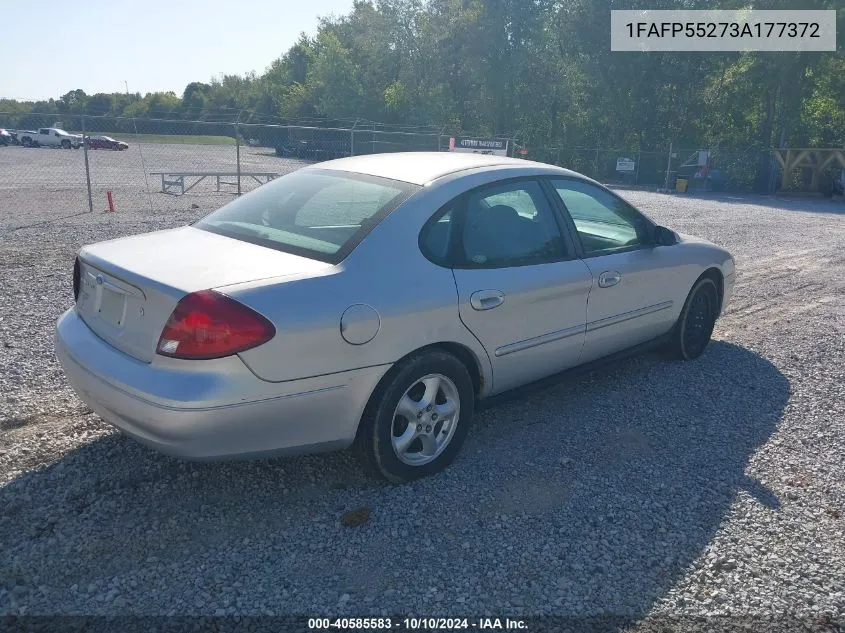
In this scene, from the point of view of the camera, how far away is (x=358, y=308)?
3172 mm

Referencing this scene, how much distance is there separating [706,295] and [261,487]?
12.8ft

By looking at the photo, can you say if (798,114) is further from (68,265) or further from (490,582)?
(490,582)

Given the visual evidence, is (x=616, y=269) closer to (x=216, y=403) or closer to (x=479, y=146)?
(x=216, y=403)

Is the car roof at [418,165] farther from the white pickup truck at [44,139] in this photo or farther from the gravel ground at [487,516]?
the white pickup truck at [44,139]

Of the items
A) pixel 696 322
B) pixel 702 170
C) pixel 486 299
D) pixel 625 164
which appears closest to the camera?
pixel 486 299

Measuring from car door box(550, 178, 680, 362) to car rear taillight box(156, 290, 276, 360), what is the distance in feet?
7.46

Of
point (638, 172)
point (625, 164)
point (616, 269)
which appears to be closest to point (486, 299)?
point (616, 269)

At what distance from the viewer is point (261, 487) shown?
11.6 ft

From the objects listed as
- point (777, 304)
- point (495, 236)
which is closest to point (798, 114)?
point (777, 304)

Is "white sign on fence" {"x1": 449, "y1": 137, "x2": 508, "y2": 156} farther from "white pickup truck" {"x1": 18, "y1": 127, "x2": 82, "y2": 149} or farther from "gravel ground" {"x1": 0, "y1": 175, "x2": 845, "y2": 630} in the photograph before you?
"white pickup truck" {"x1": 18, "y1": 127, "x2": 82, "y2": 149}

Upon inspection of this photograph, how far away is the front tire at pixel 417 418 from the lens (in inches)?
133

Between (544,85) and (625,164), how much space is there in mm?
11048

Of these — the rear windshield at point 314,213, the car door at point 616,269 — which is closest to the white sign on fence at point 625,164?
the car door at point 616,269

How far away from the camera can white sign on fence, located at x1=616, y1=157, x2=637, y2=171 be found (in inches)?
1203
